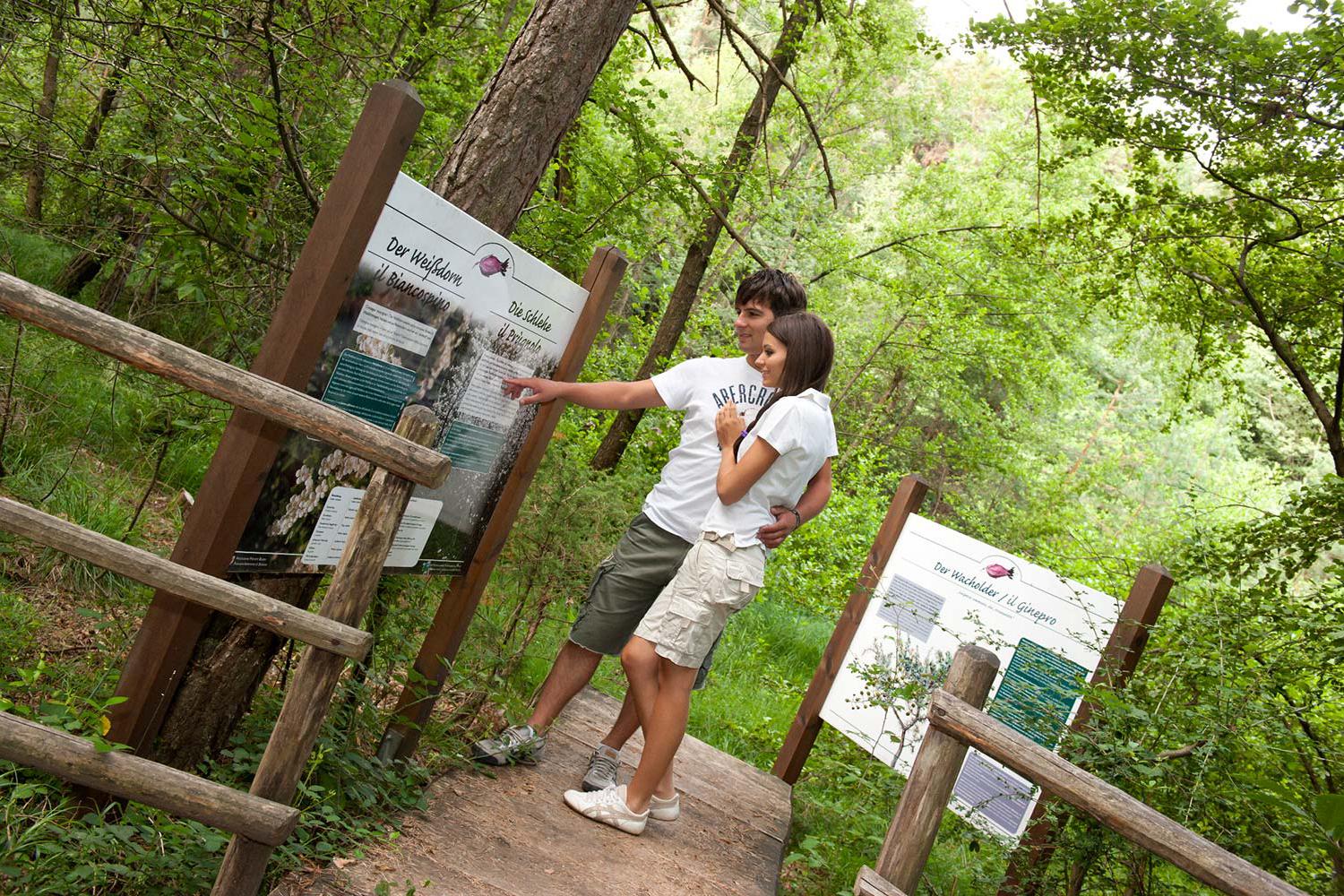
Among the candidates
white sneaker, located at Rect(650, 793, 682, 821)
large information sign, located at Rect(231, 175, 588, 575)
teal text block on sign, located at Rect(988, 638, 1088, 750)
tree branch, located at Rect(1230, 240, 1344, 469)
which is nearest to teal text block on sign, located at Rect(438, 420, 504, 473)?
large information sign, located at Rect(231, 175, 588, 575)

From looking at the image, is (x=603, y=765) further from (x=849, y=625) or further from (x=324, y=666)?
(x=849, y=625)

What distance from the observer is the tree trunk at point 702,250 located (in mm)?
7664

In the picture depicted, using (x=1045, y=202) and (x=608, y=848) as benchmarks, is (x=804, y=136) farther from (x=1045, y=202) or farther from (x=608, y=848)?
(x=608, y=848)

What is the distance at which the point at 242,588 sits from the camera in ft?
7.74

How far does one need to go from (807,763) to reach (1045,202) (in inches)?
729

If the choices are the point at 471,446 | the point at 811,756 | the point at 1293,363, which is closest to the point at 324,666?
the point at 471,446

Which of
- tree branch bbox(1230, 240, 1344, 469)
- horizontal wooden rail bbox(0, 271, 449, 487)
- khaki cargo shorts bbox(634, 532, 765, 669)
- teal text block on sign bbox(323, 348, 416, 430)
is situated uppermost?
tree branch bbox(1230, 240, 1344, 469)

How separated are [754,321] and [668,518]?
2.72 feet

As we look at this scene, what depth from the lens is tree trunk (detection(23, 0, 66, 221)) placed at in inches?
162

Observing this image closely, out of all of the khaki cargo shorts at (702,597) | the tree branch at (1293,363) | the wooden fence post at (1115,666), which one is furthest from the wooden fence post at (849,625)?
the tree branch at (1293,363)

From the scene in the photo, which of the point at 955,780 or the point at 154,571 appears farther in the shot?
the point at 955,780

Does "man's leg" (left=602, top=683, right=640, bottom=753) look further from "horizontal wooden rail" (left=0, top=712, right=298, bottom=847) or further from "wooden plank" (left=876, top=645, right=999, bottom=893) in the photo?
"horizontal wooden rail" (left=0, top=712, right=298, bottom=847)

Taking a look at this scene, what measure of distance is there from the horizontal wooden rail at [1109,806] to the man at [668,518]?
1.21 meters

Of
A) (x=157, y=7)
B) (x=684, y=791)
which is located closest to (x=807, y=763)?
(x=684, y=791)
